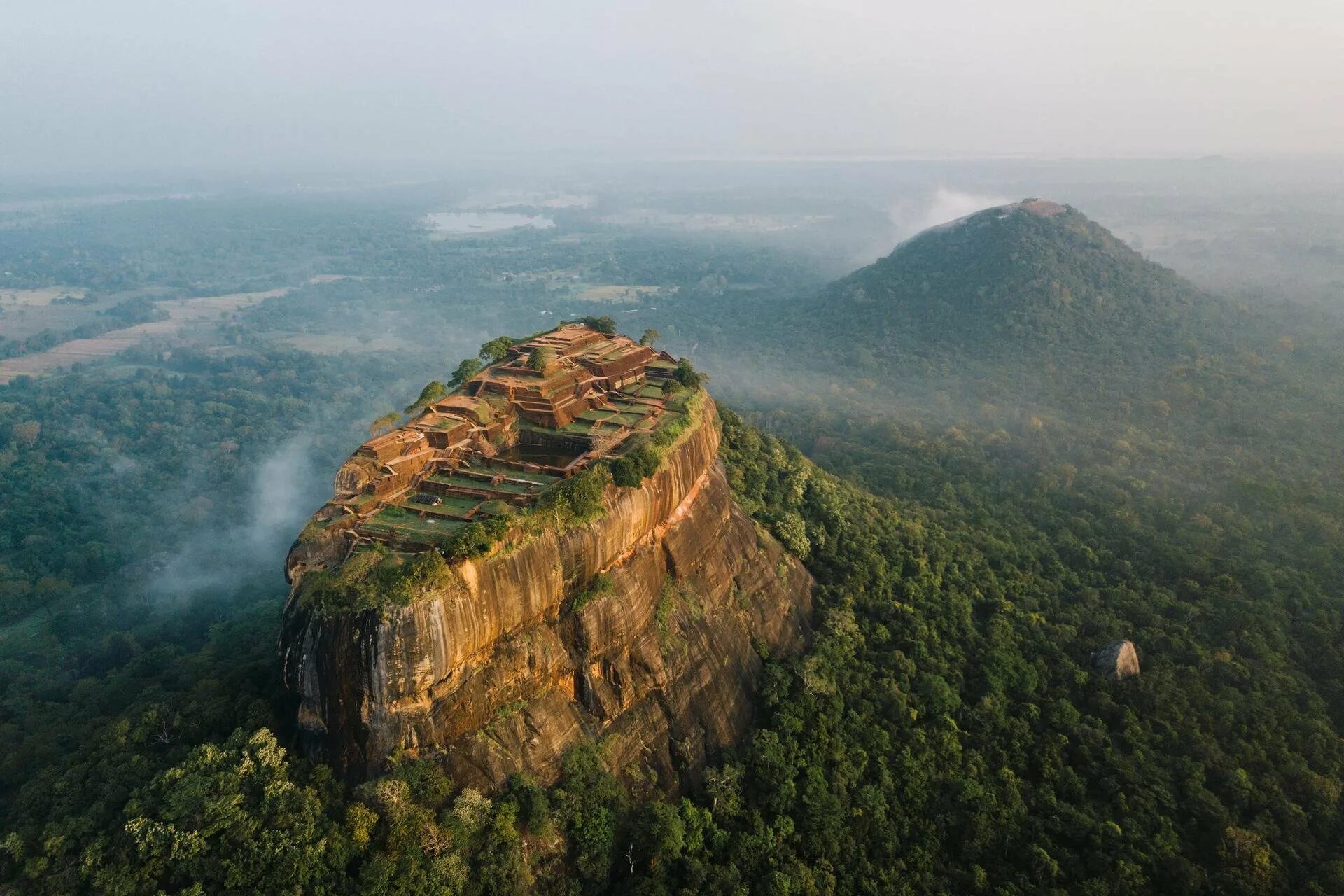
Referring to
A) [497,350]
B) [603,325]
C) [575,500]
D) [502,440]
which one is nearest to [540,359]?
[497,350]

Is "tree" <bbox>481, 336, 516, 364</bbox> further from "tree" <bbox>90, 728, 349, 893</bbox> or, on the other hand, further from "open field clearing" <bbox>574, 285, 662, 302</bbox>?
"open field clearing" <bbox>574, 285, 662, 302</bbox>

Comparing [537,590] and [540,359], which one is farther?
[540,359]

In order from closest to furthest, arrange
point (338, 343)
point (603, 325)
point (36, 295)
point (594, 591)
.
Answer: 1. point (594, 591)
2. point (603, 325)
3. point (338, 343)
4. point (36, 295)

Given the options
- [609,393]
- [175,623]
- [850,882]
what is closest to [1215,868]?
[850,882]

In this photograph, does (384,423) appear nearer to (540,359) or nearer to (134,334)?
(540,359)

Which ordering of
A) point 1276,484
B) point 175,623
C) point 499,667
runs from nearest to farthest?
point 499,667 < point 175,623 < point 1276,484

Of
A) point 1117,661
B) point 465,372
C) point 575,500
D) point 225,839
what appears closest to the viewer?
point 225,839

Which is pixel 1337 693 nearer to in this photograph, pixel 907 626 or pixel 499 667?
pixel 907 626
